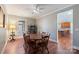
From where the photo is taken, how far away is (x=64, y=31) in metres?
2.80

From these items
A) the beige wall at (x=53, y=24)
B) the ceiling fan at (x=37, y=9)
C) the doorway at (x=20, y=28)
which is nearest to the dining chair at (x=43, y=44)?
the beige wall at (x=53, y=24)

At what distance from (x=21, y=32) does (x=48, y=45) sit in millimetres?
860

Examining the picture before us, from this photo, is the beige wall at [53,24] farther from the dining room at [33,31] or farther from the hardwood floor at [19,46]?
the hardwood floor at [19,46]

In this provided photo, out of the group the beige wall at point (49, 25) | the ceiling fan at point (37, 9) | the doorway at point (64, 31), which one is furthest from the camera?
the beige wall at point (49, 25)

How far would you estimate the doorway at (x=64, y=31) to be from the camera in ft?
9.12

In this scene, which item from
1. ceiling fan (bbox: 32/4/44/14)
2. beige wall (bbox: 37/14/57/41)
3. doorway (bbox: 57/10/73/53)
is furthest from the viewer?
beige wall (bbox: 37/14/57/41)

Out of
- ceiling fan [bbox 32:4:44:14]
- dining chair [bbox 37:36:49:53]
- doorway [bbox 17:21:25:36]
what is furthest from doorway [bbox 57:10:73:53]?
doorway [bbox 17:21:25:36]

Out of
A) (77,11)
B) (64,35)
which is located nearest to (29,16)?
(64,35)

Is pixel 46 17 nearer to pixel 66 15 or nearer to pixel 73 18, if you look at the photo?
pixel 66 15

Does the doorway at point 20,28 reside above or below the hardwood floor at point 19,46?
above

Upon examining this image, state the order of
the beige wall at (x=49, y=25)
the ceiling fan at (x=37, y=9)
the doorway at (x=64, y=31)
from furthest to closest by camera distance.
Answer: the beige wall at (x=49, y=25) → the doorway at (x=64, y=31) → the ceiling fan at (x=37, y=9)

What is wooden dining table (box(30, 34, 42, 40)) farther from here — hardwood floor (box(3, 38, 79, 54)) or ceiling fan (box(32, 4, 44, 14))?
ceiling fan (box(32, 4, 44, 14))

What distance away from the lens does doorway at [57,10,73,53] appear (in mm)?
2779

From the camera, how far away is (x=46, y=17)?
3010mm
